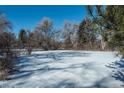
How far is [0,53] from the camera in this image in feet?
10.8

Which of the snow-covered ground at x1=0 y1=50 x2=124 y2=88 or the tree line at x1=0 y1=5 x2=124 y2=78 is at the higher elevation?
the tree line at x1=0 y1=5 x2=124 y2=78

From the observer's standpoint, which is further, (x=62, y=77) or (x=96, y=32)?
(x=62, y=77)

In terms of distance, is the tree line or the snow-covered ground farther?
the snow-covered ground

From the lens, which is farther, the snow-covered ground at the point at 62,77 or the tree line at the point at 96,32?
the snow-covered ground at the point at 62,77

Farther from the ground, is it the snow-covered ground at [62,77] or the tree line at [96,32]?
the tree line at [96,32]

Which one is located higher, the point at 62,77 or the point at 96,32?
the point at 96,32

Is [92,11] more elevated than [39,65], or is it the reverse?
[92,11]
